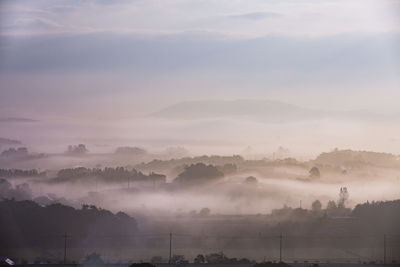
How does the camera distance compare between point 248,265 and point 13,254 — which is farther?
point 13,254

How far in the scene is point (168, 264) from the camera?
5886 inches

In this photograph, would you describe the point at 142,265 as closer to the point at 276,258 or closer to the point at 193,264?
the point at 193,264

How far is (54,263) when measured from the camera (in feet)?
491

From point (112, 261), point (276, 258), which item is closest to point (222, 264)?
point (112, 261)

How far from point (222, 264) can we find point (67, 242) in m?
40.4

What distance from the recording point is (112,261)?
15175 centimetres

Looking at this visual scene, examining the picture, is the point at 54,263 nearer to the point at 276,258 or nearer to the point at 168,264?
the point at 168,264

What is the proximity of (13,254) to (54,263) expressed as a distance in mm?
26730

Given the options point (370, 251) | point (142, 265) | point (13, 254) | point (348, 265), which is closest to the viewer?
point (142, 265)

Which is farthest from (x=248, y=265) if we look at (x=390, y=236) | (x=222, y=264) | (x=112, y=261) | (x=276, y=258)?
(x=390, y=236)

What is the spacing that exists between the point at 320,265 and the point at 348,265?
376cm

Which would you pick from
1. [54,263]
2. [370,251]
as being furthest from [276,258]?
[54,263]

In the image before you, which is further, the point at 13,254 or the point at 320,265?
the point at 13,254

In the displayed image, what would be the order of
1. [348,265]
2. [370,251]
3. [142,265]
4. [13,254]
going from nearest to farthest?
[142,265]
[348,265]
[13,254]
[370,251]
